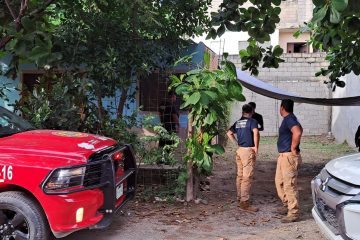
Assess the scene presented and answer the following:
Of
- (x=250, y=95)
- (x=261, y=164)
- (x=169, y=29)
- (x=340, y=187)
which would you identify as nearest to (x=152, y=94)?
(x=169, y=29)

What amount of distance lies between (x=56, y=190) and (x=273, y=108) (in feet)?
43.7

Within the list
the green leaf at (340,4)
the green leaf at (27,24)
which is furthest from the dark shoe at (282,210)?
the green leaf at (27,24)

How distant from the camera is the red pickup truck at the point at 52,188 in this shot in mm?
4199

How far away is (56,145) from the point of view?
179 inches

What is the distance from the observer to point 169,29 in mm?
7883

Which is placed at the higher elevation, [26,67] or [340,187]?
[26,67]

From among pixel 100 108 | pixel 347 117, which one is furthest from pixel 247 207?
pixel 347 117

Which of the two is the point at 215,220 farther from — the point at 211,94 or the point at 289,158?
the point at 211,94

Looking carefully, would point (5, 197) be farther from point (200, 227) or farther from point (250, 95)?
point (250, 95)

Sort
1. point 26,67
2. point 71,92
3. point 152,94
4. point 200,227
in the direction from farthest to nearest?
point 26,67 < point 152,94 < point 71,92 < point 200,227

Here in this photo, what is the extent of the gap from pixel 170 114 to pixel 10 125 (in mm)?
3157

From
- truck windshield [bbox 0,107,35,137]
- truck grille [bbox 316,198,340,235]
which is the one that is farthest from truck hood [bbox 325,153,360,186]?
truck windshield [bbox 0,107,35,137]

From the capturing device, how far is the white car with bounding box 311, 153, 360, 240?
3137 millimetres

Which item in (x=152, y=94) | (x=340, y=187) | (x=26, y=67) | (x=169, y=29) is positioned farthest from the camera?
(x=26, y=67)
